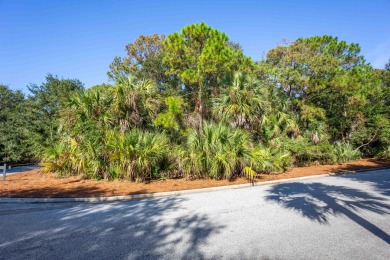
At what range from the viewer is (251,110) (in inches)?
550

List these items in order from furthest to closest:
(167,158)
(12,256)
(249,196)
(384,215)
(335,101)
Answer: (335,101)
(167,158)
(249,196)
(384,215)
(12,256)

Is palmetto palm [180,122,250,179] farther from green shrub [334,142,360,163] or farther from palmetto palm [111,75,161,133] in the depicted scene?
green shrub [334,142,360,163]

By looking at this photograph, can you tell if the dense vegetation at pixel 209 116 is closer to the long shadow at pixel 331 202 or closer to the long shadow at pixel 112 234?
the long shadow at pixel 331 202

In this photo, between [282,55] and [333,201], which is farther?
[282,55]

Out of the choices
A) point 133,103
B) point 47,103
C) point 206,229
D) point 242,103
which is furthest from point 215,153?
point 47,103

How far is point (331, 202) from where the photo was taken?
255 inches

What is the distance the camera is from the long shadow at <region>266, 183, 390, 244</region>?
5.15 meters

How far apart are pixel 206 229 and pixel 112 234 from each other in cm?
184

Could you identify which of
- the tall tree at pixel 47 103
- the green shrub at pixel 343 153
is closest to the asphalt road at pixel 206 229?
the green shrub at pixel 343 153

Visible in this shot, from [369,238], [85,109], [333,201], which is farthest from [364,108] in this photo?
[85,109]

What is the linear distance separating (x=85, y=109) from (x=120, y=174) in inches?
154

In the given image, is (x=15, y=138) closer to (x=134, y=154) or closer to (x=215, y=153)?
(x=134, y=154)

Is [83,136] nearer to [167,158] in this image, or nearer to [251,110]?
[167,158]

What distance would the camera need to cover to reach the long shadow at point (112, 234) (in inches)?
144
